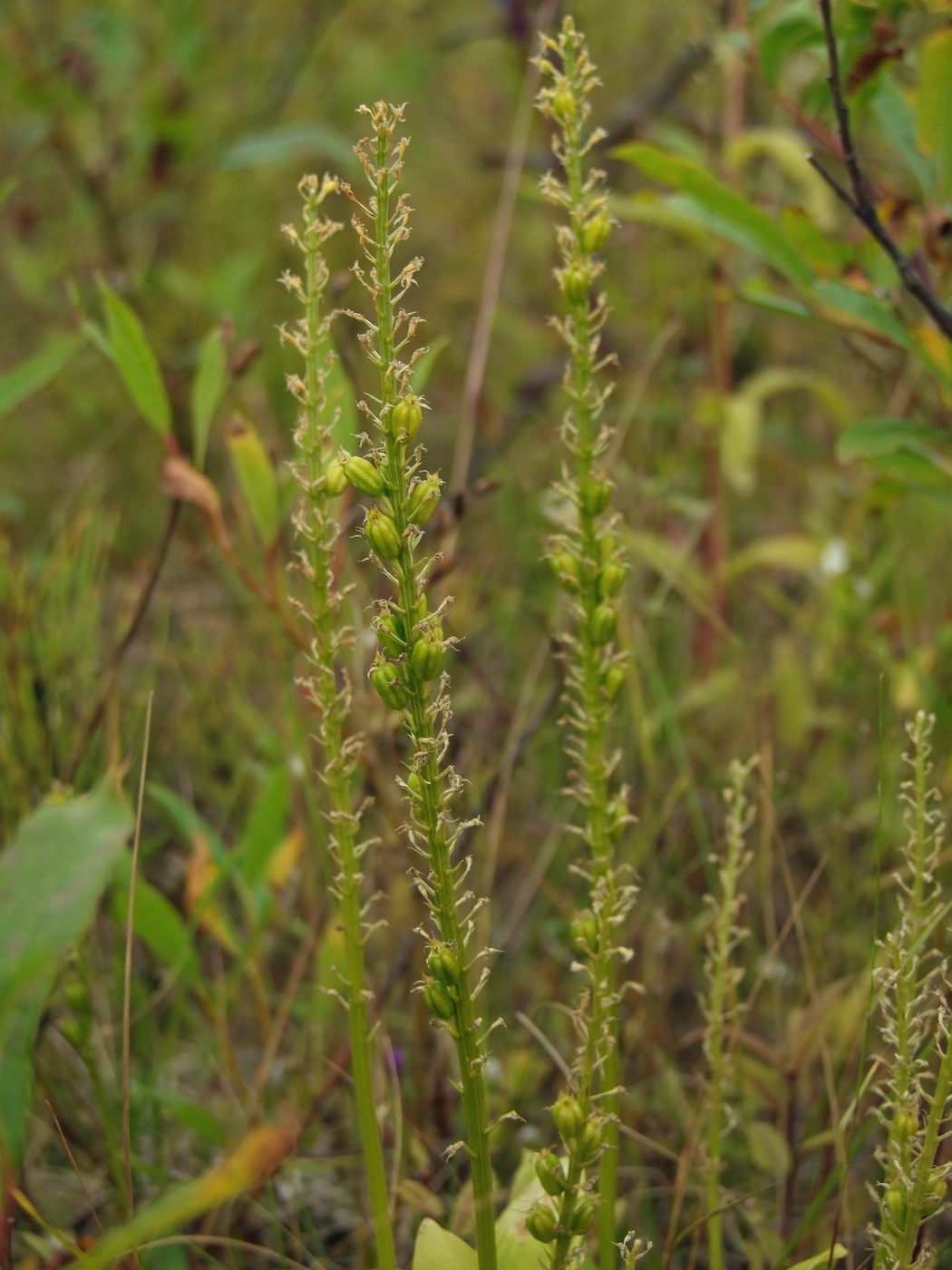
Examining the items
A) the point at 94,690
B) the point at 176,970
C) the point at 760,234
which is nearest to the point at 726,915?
the point at 176,970

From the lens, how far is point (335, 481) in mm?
720

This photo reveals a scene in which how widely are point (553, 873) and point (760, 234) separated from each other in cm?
90

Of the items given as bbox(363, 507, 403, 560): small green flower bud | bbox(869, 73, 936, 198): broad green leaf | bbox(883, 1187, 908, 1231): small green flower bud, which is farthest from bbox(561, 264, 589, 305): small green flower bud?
bbox(869, 73, 936, 198): broad green leaf

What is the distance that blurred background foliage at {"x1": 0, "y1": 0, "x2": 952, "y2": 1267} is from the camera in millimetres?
1161

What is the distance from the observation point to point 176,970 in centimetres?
117

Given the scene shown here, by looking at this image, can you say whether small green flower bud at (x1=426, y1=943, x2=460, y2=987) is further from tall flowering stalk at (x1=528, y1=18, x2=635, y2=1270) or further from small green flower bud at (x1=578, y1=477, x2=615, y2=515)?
small green flower bud at (x1=578, y1=477, x2=615, y2=515)

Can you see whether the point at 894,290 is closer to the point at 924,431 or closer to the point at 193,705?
the point at 924,431

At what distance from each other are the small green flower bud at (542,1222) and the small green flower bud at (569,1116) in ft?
0.16

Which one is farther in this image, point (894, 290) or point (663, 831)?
point (663, 831)

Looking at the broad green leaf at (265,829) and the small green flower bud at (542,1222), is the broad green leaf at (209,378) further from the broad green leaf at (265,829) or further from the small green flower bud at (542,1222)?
the small green flower bud at (542,1222)

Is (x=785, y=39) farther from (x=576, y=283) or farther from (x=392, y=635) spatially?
(x=392, y=635)

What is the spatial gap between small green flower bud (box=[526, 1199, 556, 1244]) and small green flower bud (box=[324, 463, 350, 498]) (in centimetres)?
44

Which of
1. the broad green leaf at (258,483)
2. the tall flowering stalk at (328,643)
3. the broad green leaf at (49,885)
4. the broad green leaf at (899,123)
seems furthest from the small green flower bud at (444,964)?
the broad green leaf at (899,123)

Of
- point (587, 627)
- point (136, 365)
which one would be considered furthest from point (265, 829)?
point (587, 627)
